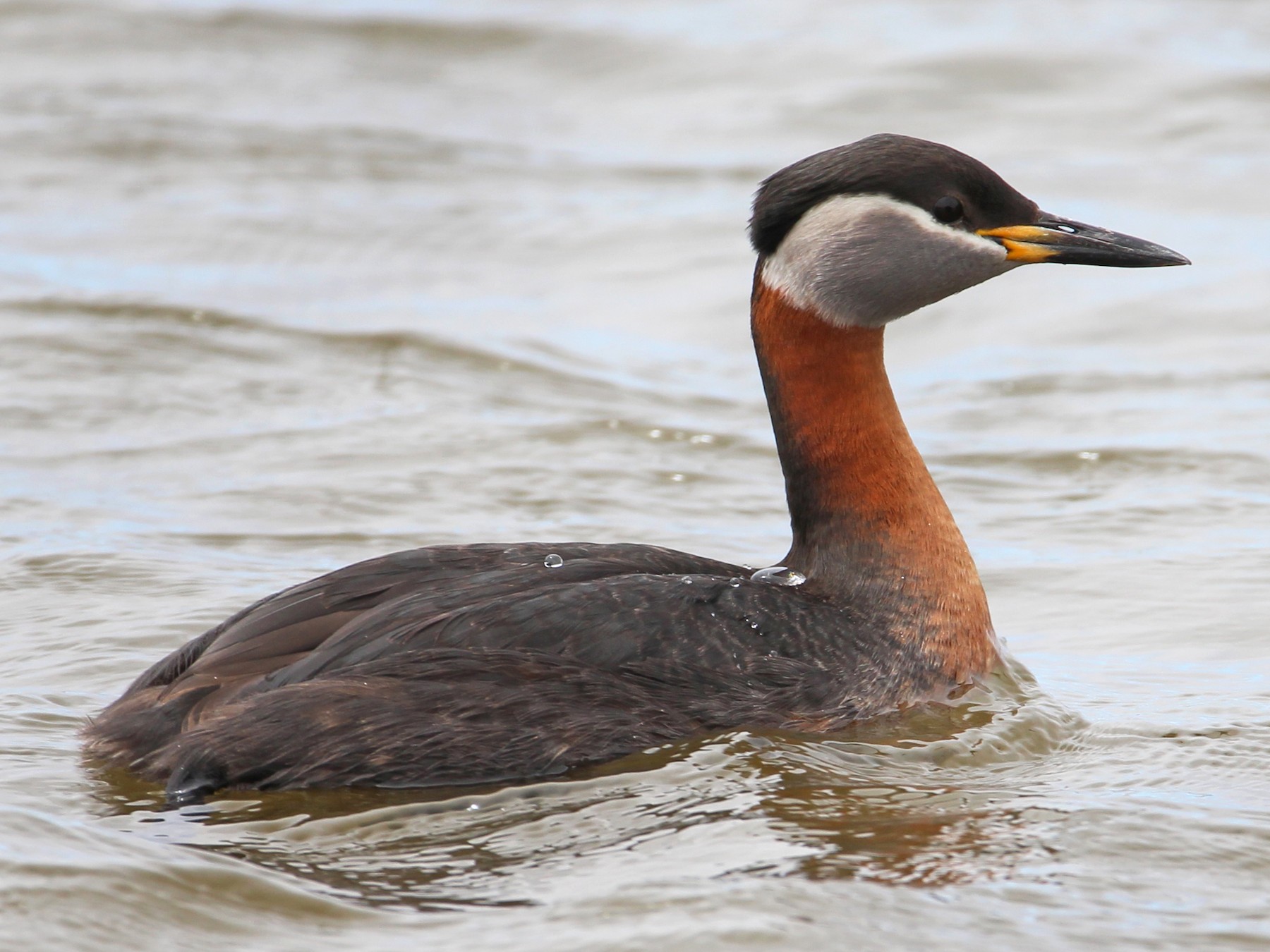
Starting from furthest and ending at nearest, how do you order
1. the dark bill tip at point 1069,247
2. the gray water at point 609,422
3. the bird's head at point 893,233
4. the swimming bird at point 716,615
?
the dark bill tip at point 1069,247
the bird's head at point 893,233
the swimming bird at point 716,615
the gray water at point 609,422

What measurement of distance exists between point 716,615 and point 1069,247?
202cm

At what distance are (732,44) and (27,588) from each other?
1172cm

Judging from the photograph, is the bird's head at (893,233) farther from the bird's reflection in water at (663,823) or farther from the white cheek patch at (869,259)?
the bird's reflection in water at (663,823)

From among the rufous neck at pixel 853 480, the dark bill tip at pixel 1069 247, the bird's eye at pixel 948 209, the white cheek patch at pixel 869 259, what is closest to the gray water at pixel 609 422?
the rufous neck at pixel 853 480

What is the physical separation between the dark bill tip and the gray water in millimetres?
1600

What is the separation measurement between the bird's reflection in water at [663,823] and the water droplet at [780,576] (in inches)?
27.0

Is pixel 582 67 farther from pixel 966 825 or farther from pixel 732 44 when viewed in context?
pixel 966 825

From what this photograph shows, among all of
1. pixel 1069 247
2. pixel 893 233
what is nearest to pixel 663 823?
pixel 893 233

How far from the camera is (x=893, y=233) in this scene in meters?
6.91

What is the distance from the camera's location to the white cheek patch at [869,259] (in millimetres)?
6855

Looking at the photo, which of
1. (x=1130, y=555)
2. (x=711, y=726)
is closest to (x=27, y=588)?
(x=711, y=726)

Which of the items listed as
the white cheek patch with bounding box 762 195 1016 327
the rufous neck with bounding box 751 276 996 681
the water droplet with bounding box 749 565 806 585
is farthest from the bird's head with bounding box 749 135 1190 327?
the water droplet with bounding box 749 565 806 585

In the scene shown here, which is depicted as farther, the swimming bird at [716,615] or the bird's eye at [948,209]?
the bird's eye at [948,209]

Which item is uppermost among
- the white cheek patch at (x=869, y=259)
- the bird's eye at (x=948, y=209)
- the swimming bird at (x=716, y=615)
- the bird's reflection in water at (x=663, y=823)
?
the bird's eye at (x=948, y=209)
